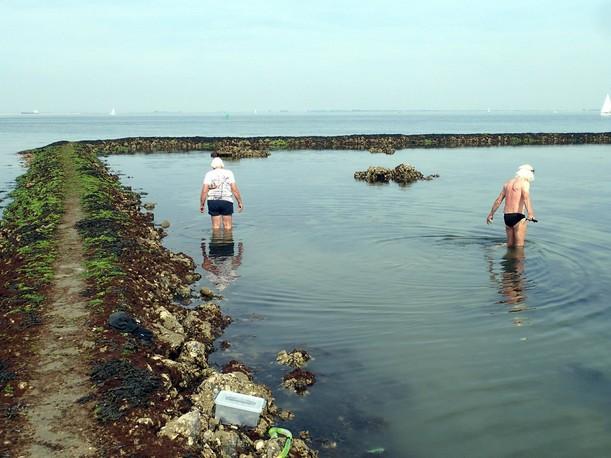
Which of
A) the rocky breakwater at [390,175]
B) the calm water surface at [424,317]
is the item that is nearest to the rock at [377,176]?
the rocky breakwater at [390,175]

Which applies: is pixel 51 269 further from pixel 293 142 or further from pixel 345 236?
pixel 293 142

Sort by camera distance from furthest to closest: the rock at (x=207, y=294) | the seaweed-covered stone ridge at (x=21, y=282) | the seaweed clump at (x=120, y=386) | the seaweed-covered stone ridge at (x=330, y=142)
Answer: the seaweed-covered stone ridge at (x=330, y=142)
the rock at (x=207, y=294)
the seaweed-covered stone ridge at (x=21, y=282)
the seaweed clump at (x=120, y=386)

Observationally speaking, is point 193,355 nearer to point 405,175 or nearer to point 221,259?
point 221,259

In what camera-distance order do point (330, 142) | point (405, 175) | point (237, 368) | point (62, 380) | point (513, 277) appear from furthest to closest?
point (330, 142), point (405, 175), point (513, 277), point (237, 368), point (62, 380)

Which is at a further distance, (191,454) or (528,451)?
(528,451)

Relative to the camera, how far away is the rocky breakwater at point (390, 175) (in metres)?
37.0

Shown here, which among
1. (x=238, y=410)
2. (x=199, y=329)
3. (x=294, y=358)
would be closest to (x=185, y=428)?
(x=238, y=410)

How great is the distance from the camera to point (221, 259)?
1694 cm

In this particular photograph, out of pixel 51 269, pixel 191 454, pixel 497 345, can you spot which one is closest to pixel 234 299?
pixel 51 269

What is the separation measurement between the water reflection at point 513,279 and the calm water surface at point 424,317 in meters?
0.06

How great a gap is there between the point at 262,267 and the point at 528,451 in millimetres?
9660

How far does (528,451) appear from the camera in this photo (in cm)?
730

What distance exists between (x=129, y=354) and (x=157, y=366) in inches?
18.5

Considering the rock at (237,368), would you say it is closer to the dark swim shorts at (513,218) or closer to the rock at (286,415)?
the rock at (286,415)
